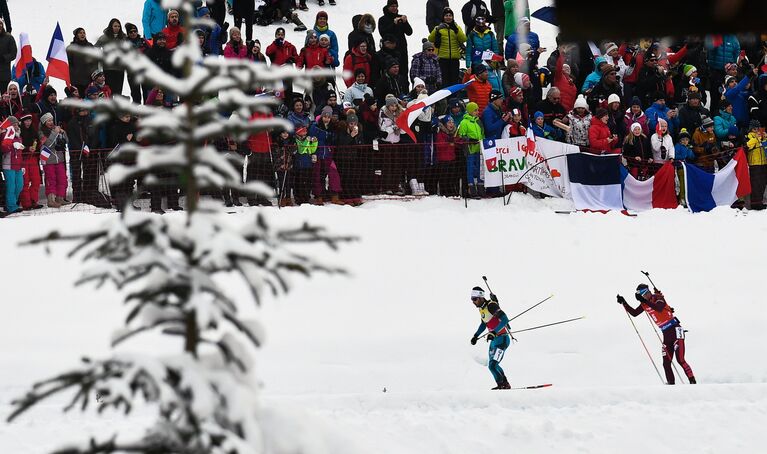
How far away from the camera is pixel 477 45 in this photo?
2180cm

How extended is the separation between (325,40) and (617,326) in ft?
23.3

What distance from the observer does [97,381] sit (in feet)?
20.0

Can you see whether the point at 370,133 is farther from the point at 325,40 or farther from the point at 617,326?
the point at 617,326

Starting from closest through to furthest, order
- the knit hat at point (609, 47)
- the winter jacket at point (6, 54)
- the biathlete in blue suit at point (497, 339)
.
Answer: the biathlete in blue suit at point (497, 339), the winter jacket at point (6, 54), the knit hat at point (609, 47)

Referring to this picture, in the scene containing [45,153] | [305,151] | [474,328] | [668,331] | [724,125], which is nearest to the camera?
[668,331]

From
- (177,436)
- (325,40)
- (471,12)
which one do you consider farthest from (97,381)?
(471,12)

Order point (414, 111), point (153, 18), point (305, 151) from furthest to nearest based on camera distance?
point (153, 18) → point (414, 111) → point (305, 151)

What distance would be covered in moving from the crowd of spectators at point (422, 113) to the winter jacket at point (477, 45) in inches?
1.0

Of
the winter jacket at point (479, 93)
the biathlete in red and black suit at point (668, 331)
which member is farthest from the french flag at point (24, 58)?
the biathlete in red and black suit at point (668, 331)

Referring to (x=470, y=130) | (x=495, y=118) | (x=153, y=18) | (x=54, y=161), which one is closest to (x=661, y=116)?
(x=495, y=118)

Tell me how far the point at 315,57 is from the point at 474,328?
5972 millimetres

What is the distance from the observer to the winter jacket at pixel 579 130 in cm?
2023

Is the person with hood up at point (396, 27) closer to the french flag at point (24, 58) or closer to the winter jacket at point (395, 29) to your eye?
the winter jacket at point (395, 29)

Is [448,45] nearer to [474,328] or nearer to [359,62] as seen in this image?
[359,62]
